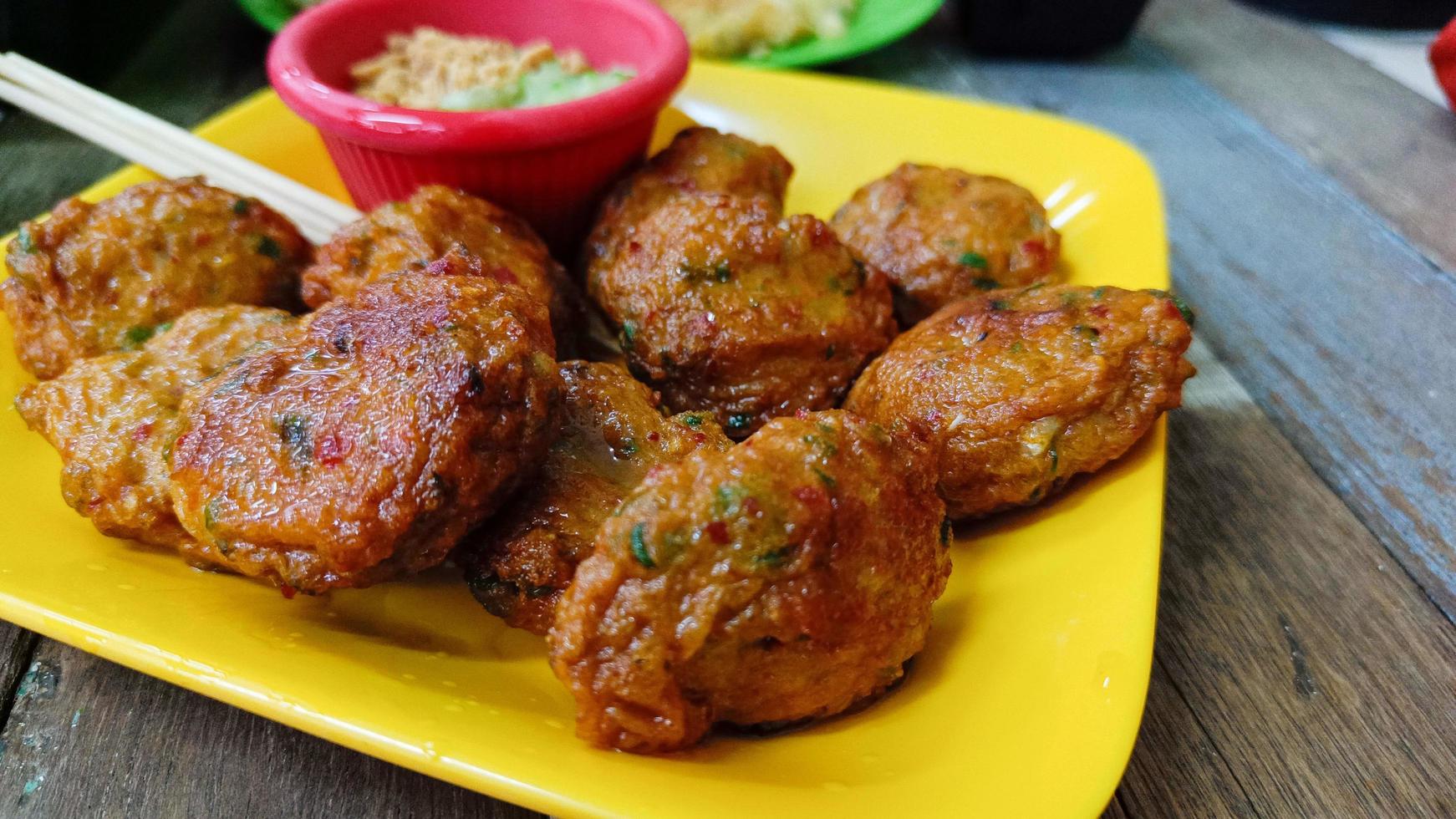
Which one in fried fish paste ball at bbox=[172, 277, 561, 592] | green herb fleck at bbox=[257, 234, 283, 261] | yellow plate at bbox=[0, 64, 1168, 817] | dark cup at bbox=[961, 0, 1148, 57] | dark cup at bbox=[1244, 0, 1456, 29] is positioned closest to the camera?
yellow plate at bbox=[0, 64, 1168, 817]

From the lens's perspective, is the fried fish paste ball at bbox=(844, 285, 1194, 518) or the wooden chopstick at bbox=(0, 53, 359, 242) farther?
the wooden chopstick at bbox=(0, 53, 359, 242)

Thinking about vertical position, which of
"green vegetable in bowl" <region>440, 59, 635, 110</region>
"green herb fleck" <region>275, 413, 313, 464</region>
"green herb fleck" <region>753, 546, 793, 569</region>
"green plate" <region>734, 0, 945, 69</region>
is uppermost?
"green herb fleck" <region>753, 546, 793, 569</region>

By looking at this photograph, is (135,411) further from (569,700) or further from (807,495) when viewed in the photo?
(807,495)

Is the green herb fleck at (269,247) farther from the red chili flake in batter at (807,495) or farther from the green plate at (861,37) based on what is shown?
the green plate at (861,37)

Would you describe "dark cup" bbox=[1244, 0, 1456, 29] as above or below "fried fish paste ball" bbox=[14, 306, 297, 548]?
below

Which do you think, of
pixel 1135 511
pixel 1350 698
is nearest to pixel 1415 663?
pixel 1350 698

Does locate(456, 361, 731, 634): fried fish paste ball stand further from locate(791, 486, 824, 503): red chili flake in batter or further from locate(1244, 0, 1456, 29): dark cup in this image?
locate(1244, 0, 1456, 29): dark cup

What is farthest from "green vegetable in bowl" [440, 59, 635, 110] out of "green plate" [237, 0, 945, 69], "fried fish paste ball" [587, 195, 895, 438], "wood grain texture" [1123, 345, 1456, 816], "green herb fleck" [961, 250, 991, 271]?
"wood grain texture" [1123, 345, 1456, 816]
